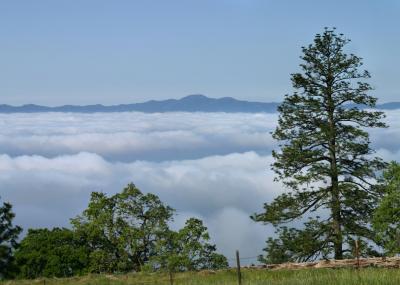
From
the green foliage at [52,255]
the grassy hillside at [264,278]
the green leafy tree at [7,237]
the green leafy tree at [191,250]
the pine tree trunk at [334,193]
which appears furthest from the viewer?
the green foliage at [52,255]

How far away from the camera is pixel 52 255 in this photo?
60594 millimetres

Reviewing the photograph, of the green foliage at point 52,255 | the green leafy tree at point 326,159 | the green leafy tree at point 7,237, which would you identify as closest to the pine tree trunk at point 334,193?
the green leafy tree at point 326,159

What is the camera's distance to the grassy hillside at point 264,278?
819 inches

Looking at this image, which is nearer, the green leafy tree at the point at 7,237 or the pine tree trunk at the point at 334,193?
the pine tree trunk at the point at 334,193

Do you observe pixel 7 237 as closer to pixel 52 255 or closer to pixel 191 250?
pixel 52 255

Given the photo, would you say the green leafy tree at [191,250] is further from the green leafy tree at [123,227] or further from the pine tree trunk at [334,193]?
the pine tree trunk at [334,193]

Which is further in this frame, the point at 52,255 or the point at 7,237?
the point at 52,255

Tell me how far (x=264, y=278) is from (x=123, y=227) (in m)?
33.6

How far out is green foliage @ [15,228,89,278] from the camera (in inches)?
2347

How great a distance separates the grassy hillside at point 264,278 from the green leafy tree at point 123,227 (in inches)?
1034

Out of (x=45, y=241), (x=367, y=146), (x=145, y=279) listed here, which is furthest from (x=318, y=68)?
(x=45, y=241)

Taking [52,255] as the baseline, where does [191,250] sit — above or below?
above

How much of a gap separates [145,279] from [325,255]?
18.1 metres

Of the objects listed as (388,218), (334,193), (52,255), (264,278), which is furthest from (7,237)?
(264,278)
